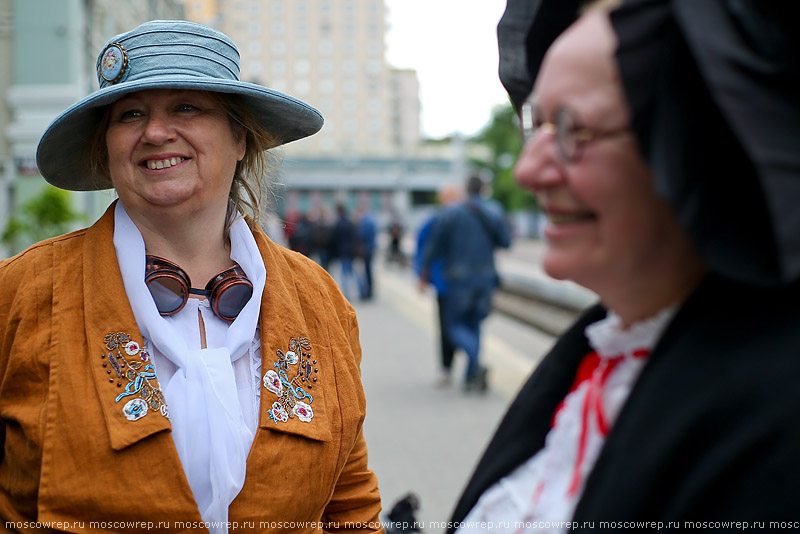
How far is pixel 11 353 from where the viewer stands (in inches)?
66.6

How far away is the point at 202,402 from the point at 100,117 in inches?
31.7

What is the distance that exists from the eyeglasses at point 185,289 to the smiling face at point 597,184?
1.15m

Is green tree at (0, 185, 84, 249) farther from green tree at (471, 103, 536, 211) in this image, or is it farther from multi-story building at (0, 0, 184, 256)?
green tree at (471, 103, 536, 211)

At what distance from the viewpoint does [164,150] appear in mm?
1856

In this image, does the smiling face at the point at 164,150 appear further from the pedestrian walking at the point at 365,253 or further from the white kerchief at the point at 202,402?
the pedestrian walking at the point at 365,253

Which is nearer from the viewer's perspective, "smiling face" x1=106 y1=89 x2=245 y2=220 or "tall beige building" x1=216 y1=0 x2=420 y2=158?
"smiling face" x1=106 y1=89 x2=245 y2=220

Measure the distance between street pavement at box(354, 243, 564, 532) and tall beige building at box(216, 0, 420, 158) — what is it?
82.7m

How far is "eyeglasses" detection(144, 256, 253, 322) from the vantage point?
186cm

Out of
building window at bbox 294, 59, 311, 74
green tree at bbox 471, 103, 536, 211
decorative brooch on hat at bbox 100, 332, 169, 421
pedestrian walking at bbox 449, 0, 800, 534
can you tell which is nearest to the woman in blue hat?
decorative brooch on hat at bbox 100, 332, 169, 421

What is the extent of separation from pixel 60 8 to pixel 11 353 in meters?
10.2

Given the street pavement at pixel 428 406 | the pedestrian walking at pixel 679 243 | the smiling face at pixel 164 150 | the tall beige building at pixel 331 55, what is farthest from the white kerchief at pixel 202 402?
the tall beige building at pixel 331 55

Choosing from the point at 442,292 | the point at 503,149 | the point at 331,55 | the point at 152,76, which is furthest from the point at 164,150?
the point at 331,55

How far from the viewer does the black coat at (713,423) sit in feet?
2.54

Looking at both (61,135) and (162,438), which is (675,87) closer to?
(162,438)
